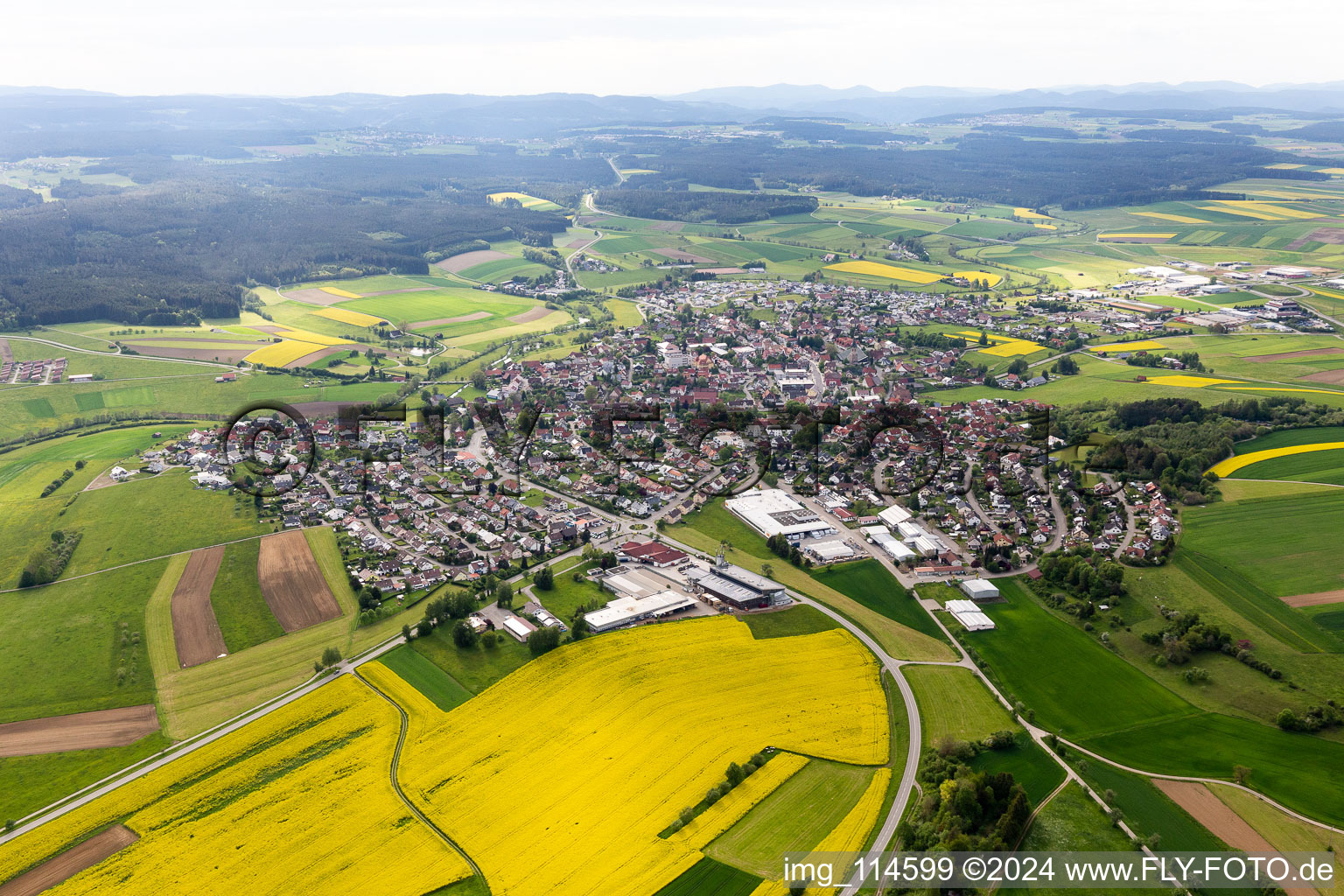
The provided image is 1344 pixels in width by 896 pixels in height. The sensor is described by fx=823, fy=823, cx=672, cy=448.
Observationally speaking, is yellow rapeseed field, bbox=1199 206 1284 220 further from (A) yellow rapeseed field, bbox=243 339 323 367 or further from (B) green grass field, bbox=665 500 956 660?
(A) yellow rapeseed field, bbox=243 339 323 367

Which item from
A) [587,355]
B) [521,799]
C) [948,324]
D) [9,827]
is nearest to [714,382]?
[587,355]

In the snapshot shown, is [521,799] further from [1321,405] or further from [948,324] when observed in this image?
[948,324]

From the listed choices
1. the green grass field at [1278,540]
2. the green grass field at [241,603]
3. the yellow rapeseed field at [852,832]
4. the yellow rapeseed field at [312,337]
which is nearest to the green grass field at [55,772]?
the green grass field at [241,603]

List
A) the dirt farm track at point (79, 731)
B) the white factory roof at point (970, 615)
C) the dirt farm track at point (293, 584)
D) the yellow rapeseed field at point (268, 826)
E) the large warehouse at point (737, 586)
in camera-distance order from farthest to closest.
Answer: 1. the large warehouse at point (737, 586)
2. the dirt farm track at point (293, 584)
3. the white factory roof at point (970, 615)
4. the dirt farm track at point (79, 731)
5. the yellow rapeseed field at point (268, 826)

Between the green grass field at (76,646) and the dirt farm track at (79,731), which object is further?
the green grass field at (76,646)

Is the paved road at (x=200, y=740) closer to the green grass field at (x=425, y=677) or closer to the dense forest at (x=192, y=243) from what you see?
the green grass field at (x=425, y=677)

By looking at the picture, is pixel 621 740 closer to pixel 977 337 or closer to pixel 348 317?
pixel 977 337
